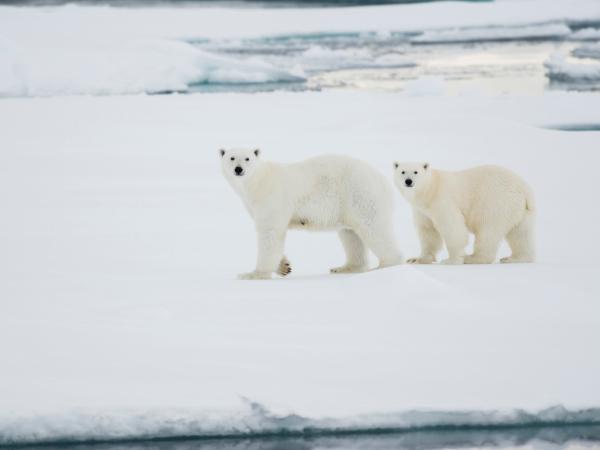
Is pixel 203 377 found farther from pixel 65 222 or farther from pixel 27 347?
pixel 65 222

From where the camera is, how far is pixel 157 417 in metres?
2.81

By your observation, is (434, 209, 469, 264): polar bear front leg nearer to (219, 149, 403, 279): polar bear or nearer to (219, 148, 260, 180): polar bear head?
(219, 149, 403, 279): polar bear

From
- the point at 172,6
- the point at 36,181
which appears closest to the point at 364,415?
the point at 36,181

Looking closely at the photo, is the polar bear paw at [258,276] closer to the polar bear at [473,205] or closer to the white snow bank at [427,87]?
the polar bear at [473,205]

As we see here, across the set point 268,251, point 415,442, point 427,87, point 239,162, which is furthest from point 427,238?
point 427,87

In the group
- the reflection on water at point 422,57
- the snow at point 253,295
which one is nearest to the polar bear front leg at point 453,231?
the snow at point 253,295

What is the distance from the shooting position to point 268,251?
414 centimetres

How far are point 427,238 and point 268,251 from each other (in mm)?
925

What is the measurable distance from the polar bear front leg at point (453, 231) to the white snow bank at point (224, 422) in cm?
157

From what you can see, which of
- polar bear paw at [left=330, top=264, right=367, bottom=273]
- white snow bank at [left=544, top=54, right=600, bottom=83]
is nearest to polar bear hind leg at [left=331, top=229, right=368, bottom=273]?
polar bear paw at [left=330, top=264, right=367, bottom=273]

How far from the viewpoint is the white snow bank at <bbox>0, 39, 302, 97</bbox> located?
13547 millimetres

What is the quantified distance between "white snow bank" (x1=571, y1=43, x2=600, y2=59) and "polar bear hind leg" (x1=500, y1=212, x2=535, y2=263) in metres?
15.7

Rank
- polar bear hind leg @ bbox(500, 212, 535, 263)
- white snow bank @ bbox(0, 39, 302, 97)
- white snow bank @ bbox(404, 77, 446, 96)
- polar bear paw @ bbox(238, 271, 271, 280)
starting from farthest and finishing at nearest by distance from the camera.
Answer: white snow bank @ bbox(0, 39, 302, 97) < white snow bank @ bbox(404, 77, 446, 96) < polar bear hind leg @ bbox(500, 212, 535, 263) < polar bear paw @ bbox(238, 271, 271, 280)

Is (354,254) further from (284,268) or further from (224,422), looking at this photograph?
(224,422)
